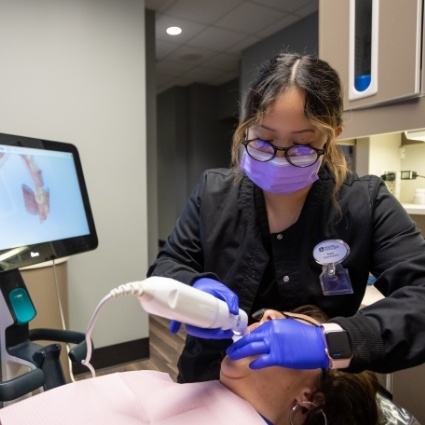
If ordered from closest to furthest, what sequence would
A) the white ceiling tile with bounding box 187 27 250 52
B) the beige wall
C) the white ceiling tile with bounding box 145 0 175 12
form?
the beige wall
the white ceiling tile with bounding box 145 0 175 12
the white ceiling tile with bounding box 187 27 250 52

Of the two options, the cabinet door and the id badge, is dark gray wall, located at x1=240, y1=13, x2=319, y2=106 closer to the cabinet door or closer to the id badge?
the cabinet door

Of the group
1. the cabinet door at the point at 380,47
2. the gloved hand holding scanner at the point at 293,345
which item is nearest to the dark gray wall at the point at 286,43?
the cabinet door at the point at 380,47

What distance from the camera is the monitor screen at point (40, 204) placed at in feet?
3.29

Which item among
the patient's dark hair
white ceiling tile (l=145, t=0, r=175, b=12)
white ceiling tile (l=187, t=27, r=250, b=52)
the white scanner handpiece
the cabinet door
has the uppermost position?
white ceiling tile (l=145, t=0, r=175, b=12)

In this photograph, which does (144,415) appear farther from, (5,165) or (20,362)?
(5,165)

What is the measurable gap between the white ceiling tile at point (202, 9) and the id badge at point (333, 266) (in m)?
2.88

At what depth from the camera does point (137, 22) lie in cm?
249

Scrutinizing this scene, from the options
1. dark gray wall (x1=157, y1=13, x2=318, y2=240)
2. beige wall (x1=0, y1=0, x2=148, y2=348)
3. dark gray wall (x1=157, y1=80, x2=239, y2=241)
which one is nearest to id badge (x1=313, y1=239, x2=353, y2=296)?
beige wall (x1=0, y1=0, x2=148, y2=348)

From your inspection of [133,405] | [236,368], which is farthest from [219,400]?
[133,405]

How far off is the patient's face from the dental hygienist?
0.05m

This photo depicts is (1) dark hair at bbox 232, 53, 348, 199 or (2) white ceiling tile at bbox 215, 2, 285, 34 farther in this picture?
(2) white ceiling tile at bbox 215, 2, 285, 34

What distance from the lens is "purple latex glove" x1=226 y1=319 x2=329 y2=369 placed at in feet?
2.23

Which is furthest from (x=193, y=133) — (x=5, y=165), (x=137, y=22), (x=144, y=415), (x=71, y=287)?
(x=144, y=415)

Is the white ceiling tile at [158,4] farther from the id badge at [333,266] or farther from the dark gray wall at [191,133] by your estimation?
the id badge at [333,266]
